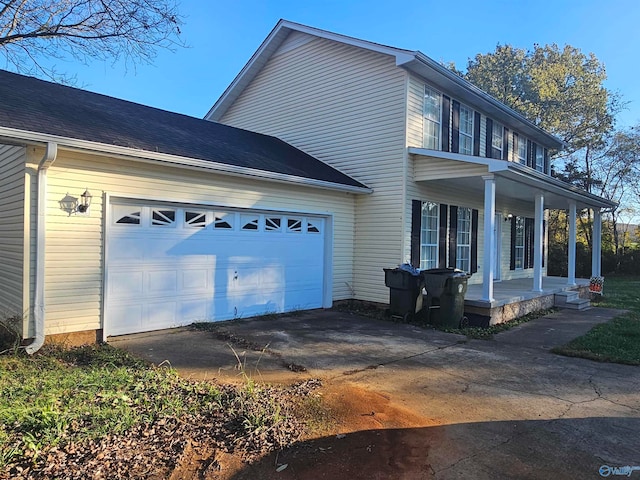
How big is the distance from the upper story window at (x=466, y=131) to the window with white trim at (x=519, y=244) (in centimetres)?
455

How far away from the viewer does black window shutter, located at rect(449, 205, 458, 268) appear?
37.7 ft

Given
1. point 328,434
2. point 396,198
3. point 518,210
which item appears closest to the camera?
point 328,434

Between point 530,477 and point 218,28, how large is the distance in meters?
10.4

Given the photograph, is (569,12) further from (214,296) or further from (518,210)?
(214,296)

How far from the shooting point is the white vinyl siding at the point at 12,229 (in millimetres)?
6116

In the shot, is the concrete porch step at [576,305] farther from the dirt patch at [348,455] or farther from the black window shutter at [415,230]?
the dirt patch at [348,455]

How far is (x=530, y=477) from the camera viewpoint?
2988mm

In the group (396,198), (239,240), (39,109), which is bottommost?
(239,240)

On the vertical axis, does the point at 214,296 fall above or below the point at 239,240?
below

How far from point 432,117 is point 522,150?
20.6ft

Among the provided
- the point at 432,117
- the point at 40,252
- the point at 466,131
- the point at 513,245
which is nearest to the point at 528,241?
the point at 513,245

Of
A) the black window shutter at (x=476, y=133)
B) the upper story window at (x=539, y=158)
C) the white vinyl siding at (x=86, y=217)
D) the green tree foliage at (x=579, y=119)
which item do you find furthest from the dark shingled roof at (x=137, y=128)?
the green tree foliage at (x=579, y=119)

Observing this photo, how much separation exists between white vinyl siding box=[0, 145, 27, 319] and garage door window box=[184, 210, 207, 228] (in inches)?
97.7

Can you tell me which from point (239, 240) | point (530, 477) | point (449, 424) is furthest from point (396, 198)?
point (530, 477)
